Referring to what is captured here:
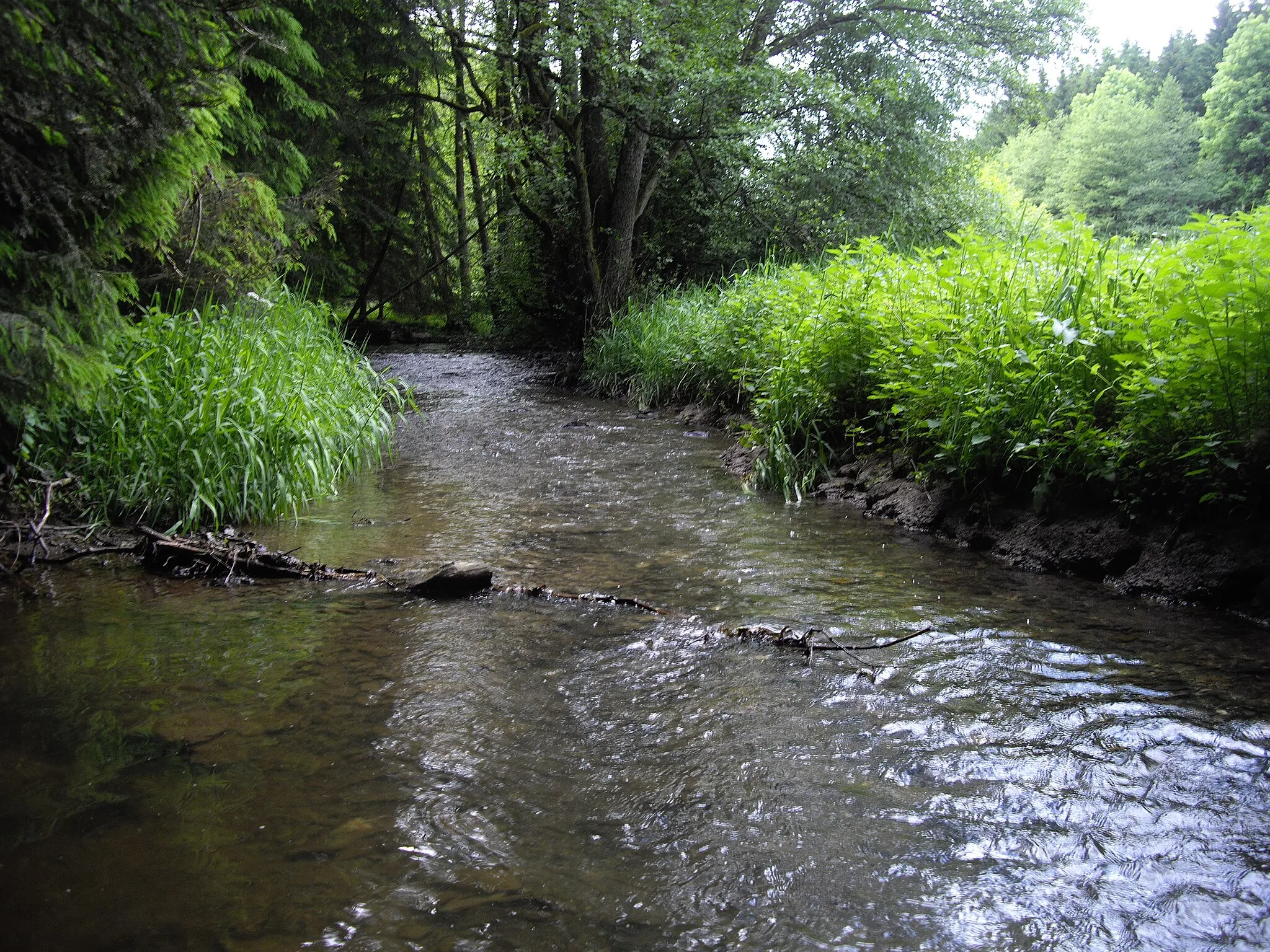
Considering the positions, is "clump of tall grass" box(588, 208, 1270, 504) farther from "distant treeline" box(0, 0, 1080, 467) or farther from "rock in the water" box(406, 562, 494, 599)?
"rock in the water" box(406, 562, 494, 599)

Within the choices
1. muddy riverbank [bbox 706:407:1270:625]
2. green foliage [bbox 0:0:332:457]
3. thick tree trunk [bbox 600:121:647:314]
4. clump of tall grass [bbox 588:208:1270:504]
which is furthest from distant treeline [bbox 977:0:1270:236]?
green foliage [bbox 0:0:332:457]

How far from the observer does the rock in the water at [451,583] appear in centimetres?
388

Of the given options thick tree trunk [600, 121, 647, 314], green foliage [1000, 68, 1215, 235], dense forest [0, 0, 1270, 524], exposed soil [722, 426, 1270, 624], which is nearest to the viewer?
dense forest [0, 0, 1270, 524]

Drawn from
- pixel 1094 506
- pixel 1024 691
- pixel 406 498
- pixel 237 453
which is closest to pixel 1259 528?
pixel 1094 506

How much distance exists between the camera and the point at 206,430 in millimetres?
4809

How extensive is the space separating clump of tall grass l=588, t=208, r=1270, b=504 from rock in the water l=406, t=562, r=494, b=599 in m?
2.92

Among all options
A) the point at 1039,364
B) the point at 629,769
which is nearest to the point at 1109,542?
the point at 1039,364

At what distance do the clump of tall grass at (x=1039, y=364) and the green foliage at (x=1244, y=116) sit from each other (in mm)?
35245

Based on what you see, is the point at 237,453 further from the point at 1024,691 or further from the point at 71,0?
the point at 1024,691

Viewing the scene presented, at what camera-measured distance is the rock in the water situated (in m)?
3.88

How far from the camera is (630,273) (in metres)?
14.1

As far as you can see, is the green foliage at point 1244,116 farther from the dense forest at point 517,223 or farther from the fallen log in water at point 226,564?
the fallen log in water at point 226,564

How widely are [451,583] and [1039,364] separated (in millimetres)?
3346

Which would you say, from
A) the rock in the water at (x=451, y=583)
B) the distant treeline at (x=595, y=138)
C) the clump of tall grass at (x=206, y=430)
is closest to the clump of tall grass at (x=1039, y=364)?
the distant treeline at (x=595, y=138)
